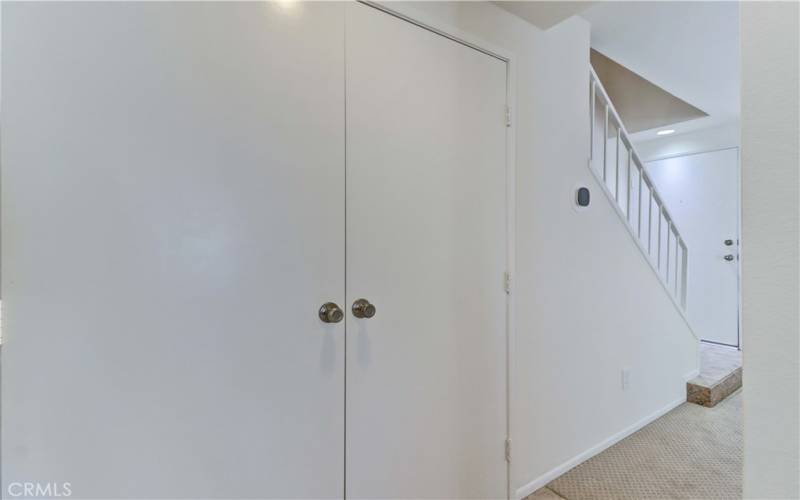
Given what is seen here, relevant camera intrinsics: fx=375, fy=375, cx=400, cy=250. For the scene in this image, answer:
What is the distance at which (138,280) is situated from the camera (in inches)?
35.0

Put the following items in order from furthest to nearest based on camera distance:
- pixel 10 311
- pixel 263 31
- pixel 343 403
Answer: pixel 343 403
pixel 263 31
pixel 10 311

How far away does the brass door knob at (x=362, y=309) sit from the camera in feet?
3.94

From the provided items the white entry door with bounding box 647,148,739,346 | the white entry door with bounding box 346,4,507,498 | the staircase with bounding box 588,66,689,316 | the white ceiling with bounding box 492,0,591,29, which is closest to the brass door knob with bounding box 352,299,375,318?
the white entry door with bounding box 346,4,507,498

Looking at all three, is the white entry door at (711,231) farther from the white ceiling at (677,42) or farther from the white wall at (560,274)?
the white wall at (560,274)

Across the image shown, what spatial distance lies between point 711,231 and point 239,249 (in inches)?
187

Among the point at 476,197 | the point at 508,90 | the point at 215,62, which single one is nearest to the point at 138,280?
the point at 215,62

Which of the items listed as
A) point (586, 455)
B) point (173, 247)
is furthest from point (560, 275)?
point (173, 247)

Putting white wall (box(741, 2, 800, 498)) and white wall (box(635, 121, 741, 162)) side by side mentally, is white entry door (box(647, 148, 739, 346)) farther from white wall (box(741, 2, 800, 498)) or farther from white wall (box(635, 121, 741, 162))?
white wall (box(741, 2, 800, 498))

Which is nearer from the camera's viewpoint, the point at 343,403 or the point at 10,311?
the point at 10,311

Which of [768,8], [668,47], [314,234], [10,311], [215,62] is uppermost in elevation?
[668,47]

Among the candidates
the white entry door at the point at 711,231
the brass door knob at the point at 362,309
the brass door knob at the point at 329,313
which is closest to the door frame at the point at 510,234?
the brass door knob at the point at 362,309

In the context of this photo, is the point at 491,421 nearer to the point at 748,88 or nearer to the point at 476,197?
the point at 476,197

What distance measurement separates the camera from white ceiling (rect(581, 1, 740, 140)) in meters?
2.03

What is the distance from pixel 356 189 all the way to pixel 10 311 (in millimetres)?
856
